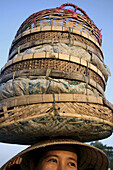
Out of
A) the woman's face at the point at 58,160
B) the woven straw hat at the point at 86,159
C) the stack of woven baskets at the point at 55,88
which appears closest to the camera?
the stack of woven baskets at the point at 55,88

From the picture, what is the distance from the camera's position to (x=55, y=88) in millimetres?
2951

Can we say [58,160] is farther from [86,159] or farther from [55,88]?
[55,88]

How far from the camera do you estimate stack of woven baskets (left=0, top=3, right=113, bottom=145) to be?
2.67 metres

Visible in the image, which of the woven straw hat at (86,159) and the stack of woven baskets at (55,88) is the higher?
the stack of woven baskets at (55,88)

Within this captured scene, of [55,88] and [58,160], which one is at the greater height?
[55,88]

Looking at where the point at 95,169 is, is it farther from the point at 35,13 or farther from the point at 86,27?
the point at 35,13

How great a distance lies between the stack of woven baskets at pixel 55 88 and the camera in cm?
267

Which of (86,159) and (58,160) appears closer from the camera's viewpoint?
(58,160)

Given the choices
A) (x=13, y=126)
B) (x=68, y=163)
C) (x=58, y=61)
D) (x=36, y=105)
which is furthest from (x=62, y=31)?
(x=68, y=163)

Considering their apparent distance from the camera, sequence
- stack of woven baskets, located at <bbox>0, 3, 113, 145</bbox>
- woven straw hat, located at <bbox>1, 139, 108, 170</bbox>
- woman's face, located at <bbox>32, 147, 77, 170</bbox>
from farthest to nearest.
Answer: woven straw hat, located at <bbox>1, 139, 108, 170</bbox> < woman's face, located at <bbox>32, 147, 77, 170</bbox> < stack of woven baskets, located at <bbox>0, 3, 113, 145</bbox>

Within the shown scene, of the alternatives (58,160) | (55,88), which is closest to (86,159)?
(58,160)

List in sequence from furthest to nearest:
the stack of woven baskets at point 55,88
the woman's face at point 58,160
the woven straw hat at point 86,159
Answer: the woven straw hat at point 86,159 < the woman's face at point 58,160 < the stack of woven baskets at point 55,88

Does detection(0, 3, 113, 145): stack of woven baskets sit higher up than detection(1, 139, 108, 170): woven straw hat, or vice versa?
detection(0, 3, 113, 145): stack of woven baskets

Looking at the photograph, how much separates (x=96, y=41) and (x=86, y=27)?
1.45 ft
